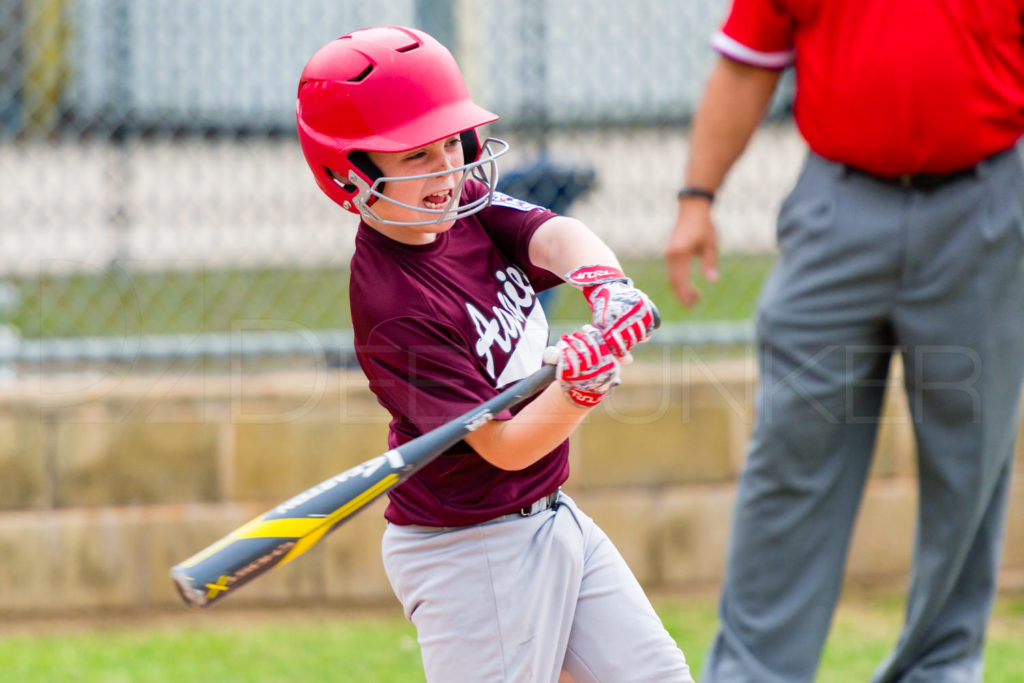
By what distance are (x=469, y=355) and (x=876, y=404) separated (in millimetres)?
1119

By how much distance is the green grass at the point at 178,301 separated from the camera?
3.90 metres

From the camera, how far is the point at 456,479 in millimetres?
2047

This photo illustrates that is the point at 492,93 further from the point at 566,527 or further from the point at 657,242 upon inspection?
the point at 566,527

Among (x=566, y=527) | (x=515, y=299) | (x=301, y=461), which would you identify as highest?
(x=515, y=299)

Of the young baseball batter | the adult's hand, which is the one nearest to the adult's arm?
the adult's hand

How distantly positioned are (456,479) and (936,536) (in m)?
1.19

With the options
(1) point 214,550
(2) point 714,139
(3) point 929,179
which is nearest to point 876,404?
(3) point 929,179

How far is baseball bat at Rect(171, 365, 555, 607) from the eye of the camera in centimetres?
182

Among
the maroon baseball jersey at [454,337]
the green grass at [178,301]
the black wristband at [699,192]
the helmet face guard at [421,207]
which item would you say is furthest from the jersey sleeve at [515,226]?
the green grass at [178,301]

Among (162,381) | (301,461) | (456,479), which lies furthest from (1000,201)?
(162,381)

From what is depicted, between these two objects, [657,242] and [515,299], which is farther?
[657,242]

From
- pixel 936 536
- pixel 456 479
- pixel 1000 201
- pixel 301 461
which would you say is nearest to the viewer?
pixel 456 479

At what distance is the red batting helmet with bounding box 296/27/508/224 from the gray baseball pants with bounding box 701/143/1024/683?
0.93 metres

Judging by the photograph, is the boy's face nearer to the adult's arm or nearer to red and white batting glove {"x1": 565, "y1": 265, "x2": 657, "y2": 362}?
red and white batting glove {"x1": 565, "y1": 265, "x2": 657, "y2": 362}
